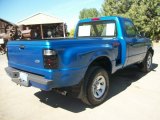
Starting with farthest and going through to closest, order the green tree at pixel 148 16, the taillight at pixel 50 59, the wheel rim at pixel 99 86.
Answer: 1. the green tree at pixel 148 16
2. the wheel rim at pixel 99 86
3. the taillight at pixel 50 59

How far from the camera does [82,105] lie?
14.4 feet

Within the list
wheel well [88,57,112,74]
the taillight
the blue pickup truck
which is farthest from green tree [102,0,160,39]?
the taillight

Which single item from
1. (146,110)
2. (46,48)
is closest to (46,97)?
(46,48)

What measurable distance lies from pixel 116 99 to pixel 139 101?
0.51 metres

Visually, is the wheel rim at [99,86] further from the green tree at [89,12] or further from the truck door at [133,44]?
the green tree at [89,12]

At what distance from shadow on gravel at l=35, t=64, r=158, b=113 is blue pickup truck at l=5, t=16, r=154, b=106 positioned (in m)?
0.42

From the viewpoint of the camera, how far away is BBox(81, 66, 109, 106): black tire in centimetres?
401

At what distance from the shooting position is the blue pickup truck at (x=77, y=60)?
3414mm

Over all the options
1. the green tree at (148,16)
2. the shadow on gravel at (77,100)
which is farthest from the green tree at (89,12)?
the shadow on gravel at (77,100)

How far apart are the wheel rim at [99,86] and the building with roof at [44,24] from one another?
93.5ft

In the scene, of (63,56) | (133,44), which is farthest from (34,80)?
(133,44)

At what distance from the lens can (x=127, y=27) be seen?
5.60 metres

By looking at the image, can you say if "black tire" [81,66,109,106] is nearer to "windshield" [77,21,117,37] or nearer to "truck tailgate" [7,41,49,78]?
"truck tailgate" [7,41,49,78]

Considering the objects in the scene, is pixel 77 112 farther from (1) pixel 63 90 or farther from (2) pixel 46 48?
(2) pixel 46 48
